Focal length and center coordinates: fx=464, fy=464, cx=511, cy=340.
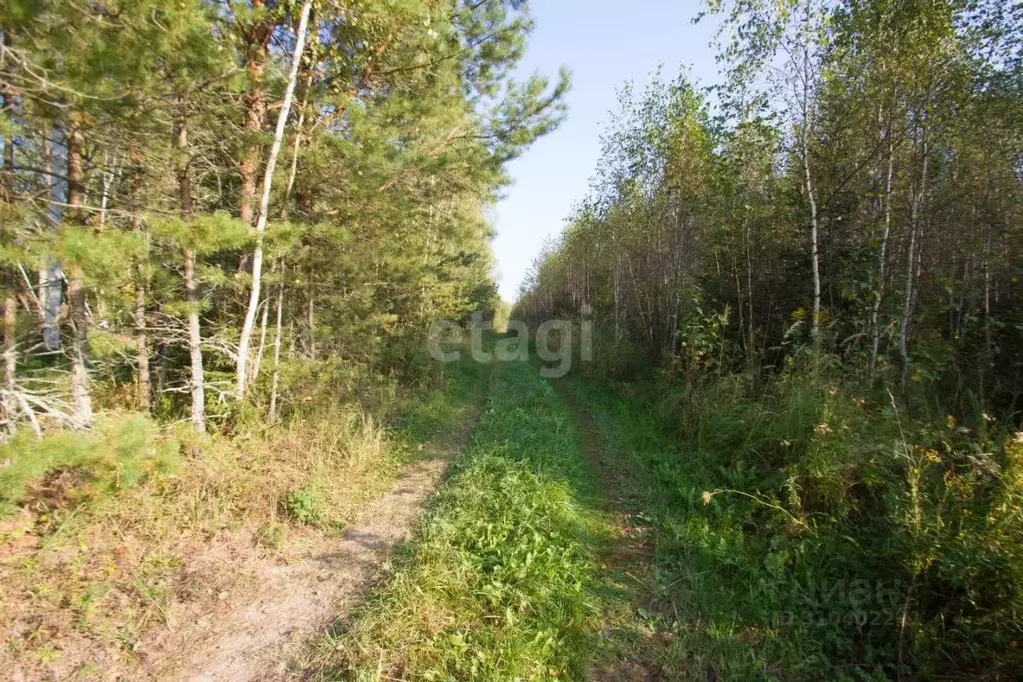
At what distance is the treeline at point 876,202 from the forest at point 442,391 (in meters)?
0.07

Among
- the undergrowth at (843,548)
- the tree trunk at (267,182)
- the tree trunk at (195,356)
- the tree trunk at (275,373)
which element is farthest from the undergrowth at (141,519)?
the undergrowth at (843,548)

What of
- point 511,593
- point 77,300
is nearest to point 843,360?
point 511,593

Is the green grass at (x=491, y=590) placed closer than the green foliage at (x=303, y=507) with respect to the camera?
Yes

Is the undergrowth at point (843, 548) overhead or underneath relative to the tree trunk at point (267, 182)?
underneath

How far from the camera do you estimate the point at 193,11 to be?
12.1ft

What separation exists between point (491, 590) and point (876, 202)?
8.50 metres

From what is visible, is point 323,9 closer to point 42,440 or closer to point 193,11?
point 193,11

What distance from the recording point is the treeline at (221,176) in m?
3.47

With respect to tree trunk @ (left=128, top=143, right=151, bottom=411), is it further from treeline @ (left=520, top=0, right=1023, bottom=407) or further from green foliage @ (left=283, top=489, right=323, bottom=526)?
treeline @ (left=520, top=0, right=1023, bottom=407)

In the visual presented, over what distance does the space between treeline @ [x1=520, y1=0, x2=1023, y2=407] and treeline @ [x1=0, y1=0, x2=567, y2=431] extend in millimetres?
4356

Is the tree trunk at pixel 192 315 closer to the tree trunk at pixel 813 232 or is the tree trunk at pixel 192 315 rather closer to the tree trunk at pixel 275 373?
the tree trunk at pixel 275 373

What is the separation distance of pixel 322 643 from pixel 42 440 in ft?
7.93

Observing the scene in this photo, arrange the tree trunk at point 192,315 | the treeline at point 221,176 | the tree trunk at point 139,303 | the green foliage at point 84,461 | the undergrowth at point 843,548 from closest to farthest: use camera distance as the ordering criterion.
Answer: the undergrowth at point 843,548 → the green foliage at point 84,461 → the treeline at point 221,176 → the tree trunk at point 139,303 → the tree trunk at point 192,315

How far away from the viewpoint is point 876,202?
25.0ft
